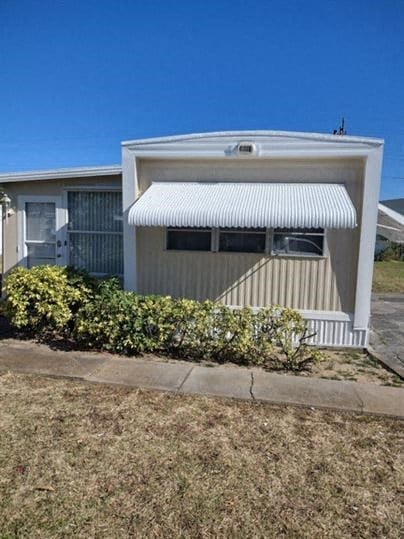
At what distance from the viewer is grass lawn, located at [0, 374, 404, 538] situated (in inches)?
104

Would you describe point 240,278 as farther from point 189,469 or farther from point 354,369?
point 189,469

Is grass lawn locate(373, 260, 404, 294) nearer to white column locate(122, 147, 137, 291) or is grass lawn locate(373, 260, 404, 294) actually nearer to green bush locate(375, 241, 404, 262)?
green bush locate(375, 241, 404, 262)

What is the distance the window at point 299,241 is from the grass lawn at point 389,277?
9829 mm

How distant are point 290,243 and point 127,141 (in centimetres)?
398

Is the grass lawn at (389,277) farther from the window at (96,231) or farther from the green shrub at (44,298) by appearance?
the green shrub at (44,298)

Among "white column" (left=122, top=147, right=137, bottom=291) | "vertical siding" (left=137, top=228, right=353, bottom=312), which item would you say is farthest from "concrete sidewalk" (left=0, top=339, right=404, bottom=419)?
"white column" (left=122, top=147, right=137, bottom=291)

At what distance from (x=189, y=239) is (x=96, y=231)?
2775 mm

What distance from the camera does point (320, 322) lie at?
283 inches

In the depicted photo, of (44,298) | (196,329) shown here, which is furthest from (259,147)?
(44,298)

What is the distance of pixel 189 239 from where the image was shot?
766 cm

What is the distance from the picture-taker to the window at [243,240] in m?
7.37

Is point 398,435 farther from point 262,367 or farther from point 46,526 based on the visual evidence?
point 46,526

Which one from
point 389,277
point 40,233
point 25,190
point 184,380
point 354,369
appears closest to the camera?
point 184,380

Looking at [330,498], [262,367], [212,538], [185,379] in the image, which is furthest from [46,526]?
[262,367]
